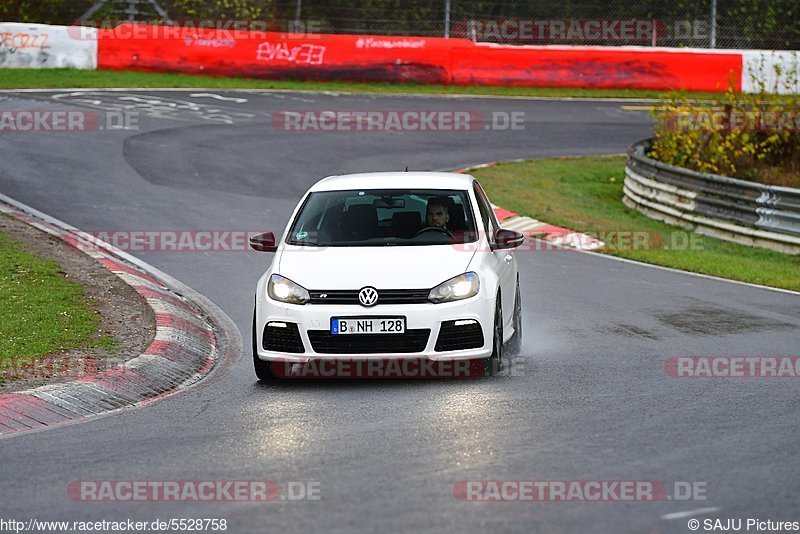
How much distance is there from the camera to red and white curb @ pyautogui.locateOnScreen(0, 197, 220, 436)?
878 cm

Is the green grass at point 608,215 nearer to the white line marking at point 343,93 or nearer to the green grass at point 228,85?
the white line marking at point 343,93

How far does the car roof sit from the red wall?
23.2 metres

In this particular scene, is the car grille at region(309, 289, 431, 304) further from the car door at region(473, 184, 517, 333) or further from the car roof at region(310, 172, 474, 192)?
the car roof at region(310, 172, 474, 192)

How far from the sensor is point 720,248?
19.0 metres

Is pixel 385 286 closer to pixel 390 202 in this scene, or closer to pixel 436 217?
pixel 436 217

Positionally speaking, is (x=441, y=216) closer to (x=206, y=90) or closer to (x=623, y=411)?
(x=623, y=411)

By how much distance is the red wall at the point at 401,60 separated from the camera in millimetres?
33500

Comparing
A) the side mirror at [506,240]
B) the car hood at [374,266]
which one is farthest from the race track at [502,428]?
the side mirror at [506,240]

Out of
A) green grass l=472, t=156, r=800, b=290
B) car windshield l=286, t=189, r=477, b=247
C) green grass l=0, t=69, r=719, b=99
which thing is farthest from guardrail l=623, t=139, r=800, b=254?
green grass l=0, t=69, r=719, b=99

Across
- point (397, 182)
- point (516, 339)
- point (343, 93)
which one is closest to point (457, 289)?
point (397, 182)

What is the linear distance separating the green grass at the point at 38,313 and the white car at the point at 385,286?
1756mm

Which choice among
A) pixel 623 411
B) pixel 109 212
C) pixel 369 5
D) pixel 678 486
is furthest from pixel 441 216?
pixel 369 5

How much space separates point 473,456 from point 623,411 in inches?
64.0

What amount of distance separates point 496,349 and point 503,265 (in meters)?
1.02
